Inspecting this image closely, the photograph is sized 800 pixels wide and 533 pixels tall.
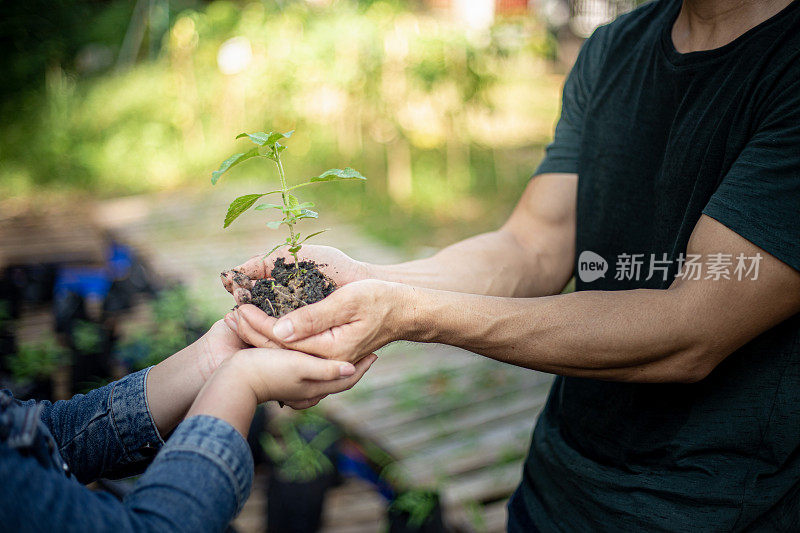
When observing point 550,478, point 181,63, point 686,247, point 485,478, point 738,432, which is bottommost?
point 485,478

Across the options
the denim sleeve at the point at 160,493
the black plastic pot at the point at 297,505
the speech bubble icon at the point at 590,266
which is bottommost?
the black plastic pot at the point at 297,505

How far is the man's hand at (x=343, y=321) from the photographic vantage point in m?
1.18

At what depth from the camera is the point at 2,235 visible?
480 centimetres

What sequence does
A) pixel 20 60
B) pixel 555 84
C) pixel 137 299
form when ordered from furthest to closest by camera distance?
pixel 555 84
pixel 20 60
pixel 137 299

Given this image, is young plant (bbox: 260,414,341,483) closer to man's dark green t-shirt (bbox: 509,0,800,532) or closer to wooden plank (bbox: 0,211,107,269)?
man's dark green t-shirt (bbox: 509,0,800,532)

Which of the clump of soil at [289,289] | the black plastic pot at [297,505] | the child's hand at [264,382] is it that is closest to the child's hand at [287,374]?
the child's hand at [264,382]

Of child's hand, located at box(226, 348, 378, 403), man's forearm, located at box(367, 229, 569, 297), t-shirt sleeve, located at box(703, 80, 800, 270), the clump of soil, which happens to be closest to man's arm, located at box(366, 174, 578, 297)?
man's forearm, located at box(367, 229, 569, 297)

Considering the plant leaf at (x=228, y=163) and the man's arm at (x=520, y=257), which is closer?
the plant leaf at (x=228, y=163)

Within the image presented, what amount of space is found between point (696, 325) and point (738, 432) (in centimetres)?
25

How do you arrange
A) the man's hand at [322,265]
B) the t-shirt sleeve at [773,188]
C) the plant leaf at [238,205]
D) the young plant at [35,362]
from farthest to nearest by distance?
the young plant at [35,362] → the man's hand at [322,265] → the plant leaf at [238,205] → the t-shirt sleeve at [773,188]

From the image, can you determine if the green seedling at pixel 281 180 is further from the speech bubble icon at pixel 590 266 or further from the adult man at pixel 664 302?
the speech bubble icon at pixel 590 266

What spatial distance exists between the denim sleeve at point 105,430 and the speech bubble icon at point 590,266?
100 centimetres

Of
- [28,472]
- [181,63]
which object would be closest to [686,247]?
[28,472]

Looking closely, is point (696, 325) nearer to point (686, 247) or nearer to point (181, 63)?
point (686, 247)
